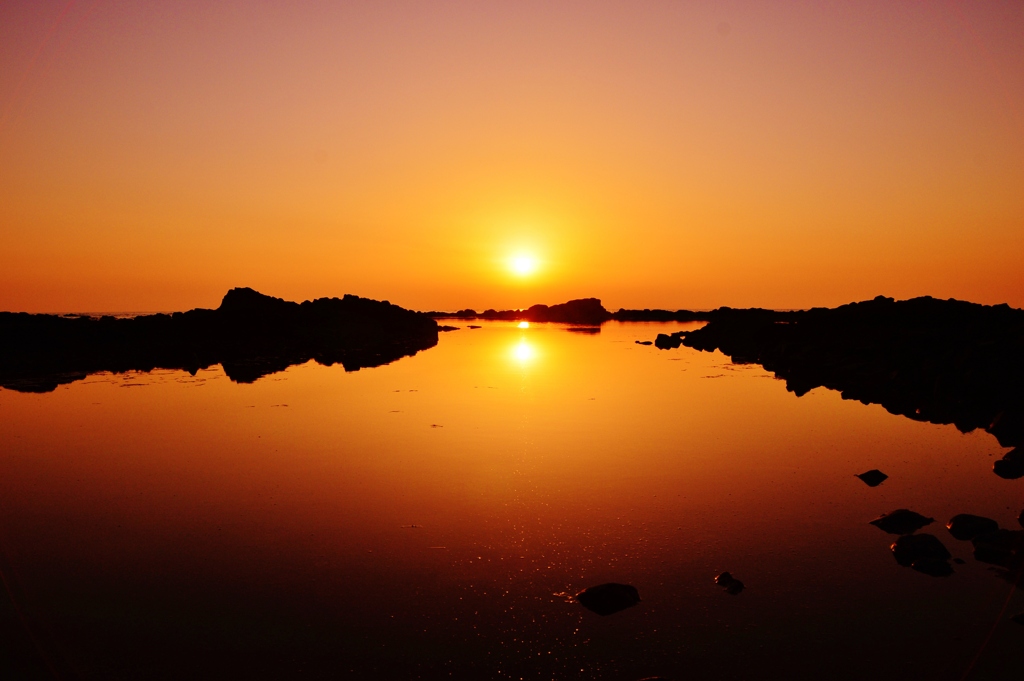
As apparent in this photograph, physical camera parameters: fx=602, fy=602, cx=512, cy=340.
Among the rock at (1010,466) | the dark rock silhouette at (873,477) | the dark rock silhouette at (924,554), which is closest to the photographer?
the dark rock silhouette at (924,554)

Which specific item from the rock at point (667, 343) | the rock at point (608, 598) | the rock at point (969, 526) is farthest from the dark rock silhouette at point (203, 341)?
the rock at point (969, 526)

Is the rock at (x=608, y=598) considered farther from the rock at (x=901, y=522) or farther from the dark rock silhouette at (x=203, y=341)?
the dark rock silhouette at (x=203, y=341)

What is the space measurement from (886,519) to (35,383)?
4787 cm

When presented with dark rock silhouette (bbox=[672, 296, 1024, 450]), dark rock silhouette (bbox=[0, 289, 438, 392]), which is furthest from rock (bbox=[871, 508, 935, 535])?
dark rock silhouette (bbox=[0, 289, 438, 392])

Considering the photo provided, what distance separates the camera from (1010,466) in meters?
20.3

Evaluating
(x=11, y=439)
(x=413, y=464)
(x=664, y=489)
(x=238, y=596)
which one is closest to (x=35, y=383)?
(x=11, y=439)

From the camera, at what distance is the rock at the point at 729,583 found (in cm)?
1184

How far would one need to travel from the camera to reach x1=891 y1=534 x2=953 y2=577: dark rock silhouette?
12.9m

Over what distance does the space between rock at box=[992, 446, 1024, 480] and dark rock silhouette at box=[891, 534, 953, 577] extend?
849 centimetres

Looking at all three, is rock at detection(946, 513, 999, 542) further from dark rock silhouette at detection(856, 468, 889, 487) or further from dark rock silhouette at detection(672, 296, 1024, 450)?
dark rock silhouette at detection(672, 296, 1024, 450)

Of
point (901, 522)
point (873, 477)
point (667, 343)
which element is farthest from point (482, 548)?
point (667, 343)

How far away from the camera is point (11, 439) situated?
2441cm

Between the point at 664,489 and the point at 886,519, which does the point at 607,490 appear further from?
the point at 886,519

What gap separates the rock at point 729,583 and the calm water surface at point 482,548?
217mm
